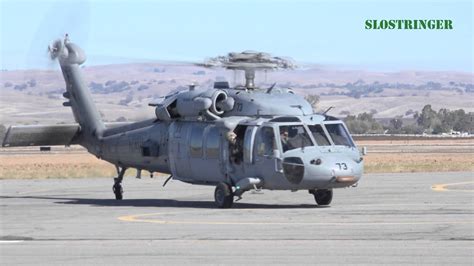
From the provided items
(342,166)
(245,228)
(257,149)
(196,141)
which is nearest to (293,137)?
(257,149)

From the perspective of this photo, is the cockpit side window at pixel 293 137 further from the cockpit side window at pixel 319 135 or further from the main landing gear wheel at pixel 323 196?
the main landing gear wheel at pixel 323 196

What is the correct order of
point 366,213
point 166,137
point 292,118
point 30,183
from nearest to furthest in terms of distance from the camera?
point 366,213
point 292,118
point 166,137
point 30,183

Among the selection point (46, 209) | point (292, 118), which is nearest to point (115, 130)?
point (46, 209)

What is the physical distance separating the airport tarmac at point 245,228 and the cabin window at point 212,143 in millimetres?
1344

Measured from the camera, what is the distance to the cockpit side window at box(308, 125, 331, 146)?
25.5 meters

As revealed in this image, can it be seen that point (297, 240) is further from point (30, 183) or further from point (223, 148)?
point (30, 183)

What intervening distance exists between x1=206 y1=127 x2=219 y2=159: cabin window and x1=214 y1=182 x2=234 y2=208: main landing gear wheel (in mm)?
908

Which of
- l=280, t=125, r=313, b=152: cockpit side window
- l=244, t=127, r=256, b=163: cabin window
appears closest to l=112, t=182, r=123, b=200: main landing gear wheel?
l=244, t=127, r=256, b=163: cabin window

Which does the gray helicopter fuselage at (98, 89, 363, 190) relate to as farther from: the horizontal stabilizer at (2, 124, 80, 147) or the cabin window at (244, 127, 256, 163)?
the horizontal stabilizer at (2, 124, 80, 147)

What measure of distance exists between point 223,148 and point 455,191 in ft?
27.2

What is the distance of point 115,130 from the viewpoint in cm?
3130

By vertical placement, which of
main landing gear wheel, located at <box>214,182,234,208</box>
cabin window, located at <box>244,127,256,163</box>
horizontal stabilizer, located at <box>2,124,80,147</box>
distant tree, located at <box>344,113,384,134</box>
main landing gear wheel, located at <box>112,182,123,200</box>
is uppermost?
cabin window, located at <box>244,127,256,163</box>

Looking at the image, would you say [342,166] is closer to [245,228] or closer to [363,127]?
[245,228]

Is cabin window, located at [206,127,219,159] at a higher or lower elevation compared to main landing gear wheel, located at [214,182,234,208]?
higher
